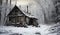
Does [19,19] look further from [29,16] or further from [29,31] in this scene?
[29,31]

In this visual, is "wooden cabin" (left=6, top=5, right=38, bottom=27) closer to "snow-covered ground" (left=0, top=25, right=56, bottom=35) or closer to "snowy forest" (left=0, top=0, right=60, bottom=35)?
"snowy forest" (left=0, top=0, right=60, bottom=35)

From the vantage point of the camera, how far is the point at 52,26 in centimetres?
261

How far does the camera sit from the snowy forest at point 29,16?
261 centimetres

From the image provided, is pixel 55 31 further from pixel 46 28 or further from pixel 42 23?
pixel 42 23

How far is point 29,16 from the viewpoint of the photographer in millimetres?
3061

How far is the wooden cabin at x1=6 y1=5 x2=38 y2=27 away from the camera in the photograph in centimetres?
287

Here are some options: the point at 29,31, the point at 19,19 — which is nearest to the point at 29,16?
the point at 19,19

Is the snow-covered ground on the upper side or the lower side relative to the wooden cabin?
lower

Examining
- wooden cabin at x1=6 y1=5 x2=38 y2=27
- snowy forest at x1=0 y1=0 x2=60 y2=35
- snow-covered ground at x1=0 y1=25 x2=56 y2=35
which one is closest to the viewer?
snow-covered ground at x1=0 y1=25 x2=56 y2=35

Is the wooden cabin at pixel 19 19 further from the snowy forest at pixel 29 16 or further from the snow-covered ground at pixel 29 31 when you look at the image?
the snow-covered ground at pixel 29 31

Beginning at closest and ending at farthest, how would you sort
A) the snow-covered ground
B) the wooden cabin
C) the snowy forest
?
the snow-covered ground → the snowy forest → the wooden cabin

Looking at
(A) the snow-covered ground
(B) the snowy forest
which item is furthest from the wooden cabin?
(A) the snow-covered ground

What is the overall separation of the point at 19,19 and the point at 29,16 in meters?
0.28

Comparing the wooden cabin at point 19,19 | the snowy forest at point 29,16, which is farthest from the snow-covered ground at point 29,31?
the wooden cabin at point 19,19
